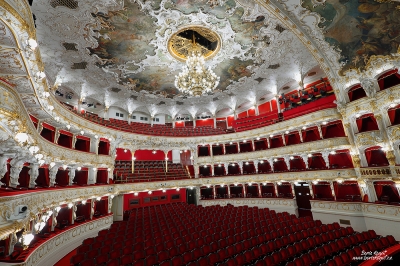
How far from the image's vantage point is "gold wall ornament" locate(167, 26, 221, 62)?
986cm

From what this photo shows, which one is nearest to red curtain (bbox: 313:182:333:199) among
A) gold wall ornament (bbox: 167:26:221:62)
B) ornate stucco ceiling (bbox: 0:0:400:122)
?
ornate stucco ceiling (bbox: 0:0:400:122)

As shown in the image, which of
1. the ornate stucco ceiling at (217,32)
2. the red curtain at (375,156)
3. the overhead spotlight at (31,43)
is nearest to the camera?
the overhead spotlight at (31,43)

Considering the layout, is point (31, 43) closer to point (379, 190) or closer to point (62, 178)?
point (62, 178)

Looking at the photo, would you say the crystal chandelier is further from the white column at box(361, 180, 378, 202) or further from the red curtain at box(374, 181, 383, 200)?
the red curtain at box(374, 181, 383, 200)

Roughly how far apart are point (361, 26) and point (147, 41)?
31.3ft

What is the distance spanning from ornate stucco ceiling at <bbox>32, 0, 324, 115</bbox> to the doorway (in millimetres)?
7671

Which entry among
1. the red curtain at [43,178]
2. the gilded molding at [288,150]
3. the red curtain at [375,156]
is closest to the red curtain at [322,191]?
the gilded molding at [288,150]

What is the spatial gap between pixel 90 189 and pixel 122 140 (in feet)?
16.5

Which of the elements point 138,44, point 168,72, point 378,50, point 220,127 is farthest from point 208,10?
point 220,127

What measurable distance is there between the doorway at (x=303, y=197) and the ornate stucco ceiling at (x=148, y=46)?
25.2 ft

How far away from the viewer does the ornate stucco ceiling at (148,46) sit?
316 inches

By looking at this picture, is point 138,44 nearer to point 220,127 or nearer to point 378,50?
point 378,50

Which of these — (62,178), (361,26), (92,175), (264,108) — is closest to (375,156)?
(361,26)

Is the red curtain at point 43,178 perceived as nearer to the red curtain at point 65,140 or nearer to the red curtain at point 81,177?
the red curtain at point 65,140
